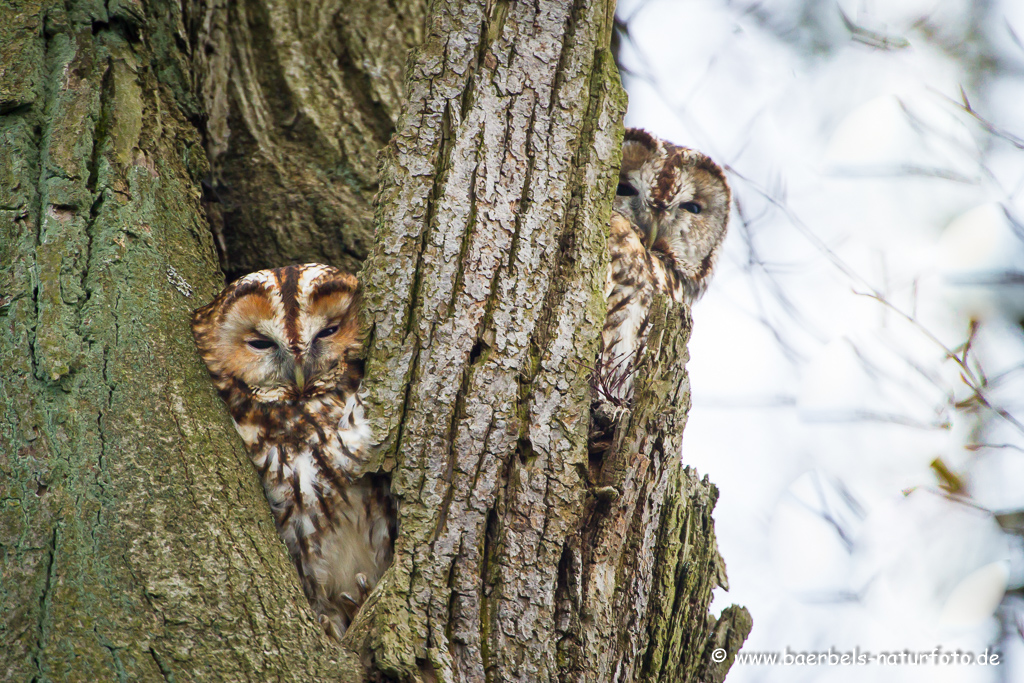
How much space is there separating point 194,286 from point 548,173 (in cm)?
88

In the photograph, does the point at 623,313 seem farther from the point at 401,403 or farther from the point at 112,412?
the point at 112,412

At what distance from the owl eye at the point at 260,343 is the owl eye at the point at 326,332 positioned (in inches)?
5.0

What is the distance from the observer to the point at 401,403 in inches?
60.6

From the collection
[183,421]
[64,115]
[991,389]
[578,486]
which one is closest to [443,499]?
[578,486]

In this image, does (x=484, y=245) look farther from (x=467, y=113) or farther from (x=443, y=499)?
(x=443, y=499)

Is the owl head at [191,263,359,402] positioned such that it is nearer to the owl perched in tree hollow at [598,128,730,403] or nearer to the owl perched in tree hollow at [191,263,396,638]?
the owl perched in tree hollow at [191,263,396,638]

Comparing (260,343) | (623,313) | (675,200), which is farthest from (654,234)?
(260,343)

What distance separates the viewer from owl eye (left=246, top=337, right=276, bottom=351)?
1.96 m

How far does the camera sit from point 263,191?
2.35 metres

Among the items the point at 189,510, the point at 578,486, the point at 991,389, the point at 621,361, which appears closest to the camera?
the point at 189,510

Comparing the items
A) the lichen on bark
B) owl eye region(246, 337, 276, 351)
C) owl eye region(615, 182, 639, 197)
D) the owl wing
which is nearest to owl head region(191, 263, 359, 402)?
owl eye region(246, 337, 276, 351)

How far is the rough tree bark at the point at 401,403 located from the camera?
134cm

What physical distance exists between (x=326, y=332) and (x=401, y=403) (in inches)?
21.2

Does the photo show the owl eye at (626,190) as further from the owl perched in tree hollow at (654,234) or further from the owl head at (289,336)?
the owl head at (289,336)
